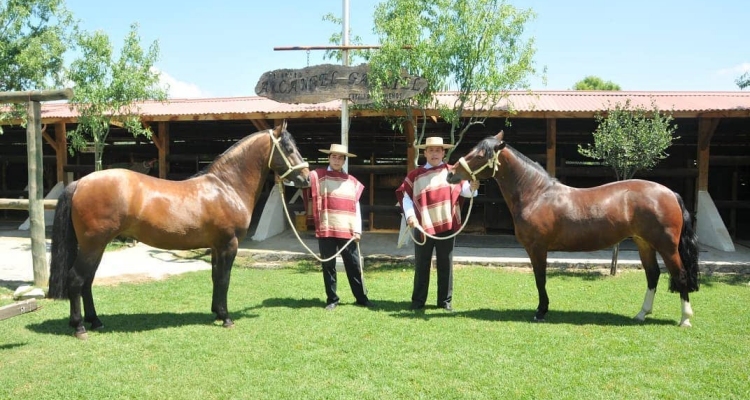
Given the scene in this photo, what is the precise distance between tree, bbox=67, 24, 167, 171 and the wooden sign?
11.0 ft

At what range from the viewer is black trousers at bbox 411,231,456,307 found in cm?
557

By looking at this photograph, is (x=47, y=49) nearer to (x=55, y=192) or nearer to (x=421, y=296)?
(x=55, y=192)

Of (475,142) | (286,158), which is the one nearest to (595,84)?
(475,142)

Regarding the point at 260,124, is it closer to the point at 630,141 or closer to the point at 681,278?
the point at 630,141

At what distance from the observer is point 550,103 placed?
11.0 m

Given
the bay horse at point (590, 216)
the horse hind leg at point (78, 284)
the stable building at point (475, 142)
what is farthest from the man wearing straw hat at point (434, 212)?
the stable building at point (475, 142)

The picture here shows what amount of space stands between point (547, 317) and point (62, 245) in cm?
489

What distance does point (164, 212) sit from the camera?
4.64 metres

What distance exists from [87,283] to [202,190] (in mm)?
1394

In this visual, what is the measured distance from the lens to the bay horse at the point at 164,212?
4.48 metres

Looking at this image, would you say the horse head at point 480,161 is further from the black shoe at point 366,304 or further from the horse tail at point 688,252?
the horse tail at point 688,252

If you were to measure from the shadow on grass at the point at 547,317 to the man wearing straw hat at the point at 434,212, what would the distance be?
0.23 metres

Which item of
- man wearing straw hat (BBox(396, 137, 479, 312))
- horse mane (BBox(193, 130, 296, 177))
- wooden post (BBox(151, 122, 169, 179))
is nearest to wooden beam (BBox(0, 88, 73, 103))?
horse mane (BBox(193, 130, 296, 177))

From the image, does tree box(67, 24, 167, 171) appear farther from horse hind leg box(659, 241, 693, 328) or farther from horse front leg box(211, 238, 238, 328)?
horse hind leg box(659, 241, 693, 328)
